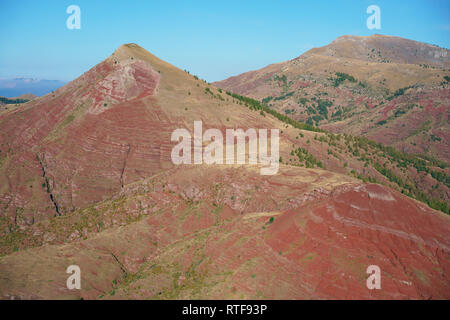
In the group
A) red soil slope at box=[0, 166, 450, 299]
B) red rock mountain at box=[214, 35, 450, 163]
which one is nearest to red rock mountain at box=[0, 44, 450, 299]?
red soil slope at box=[0, 166, 450, 299]

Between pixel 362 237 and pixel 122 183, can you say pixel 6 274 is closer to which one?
pixel 122 183

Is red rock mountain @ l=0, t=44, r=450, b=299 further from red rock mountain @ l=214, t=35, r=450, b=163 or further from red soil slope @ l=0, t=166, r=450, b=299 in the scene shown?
red rock mountain @ l=214, t=35, r=450, b=163

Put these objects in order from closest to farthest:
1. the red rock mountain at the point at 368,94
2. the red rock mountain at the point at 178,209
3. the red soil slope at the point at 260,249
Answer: the red soil slope at the point at 260,249 < the red rock mountain at the point at 178,209 < the red rock mountain at the point at 368,94

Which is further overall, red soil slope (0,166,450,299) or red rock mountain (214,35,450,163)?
red rock mountain (214,35,450,163)

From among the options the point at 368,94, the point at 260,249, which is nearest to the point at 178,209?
the point at 260,249

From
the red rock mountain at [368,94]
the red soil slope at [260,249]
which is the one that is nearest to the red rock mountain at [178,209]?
the red soil slope at [260,249]

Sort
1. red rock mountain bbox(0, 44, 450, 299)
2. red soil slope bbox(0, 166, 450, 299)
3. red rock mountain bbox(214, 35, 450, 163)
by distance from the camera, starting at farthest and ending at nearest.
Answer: red rock mountain bbox(214, 35, 450, 163) < red rock mountain bbox(0, 44, 450, 299) < red soil slope bbox(0, 166, 450, 299)

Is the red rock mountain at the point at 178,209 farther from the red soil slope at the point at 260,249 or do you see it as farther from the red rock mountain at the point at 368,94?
the red rock mountain at the point at 368,94
